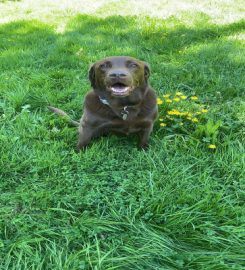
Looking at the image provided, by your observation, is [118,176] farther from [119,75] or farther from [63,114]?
[63,114]

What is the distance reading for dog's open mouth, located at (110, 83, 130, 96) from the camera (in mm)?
2838

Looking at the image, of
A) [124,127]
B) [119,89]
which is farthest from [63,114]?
[119,89]

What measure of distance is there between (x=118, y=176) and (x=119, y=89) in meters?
0.67

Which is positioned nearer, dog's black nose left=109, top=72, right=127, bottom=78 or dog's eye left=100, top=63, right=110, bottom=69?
dog's black nose left=109, top=72, right=127, bottom=78

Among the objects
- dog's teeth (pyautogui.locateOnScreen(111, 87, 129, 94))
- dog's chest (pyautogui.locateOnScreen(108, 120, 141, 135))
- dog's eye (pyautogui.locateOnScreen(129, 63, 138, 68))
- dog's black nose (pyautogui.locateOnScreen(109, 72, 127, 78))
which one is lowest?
dog's chest (pyautogui.locateOnScreen(108, 120, 141, 135))

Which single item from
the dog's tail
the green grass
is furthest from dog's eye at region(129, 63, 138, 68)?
the dog's tail

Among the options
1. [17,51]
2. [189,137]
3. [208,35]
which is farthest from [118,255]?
[208,35]

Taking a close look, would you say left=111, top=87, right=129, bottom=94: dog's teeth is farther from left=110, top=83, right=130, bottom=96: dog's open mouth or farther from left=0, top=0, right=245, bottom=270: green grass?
left=0, top=0, right=245, bottom=270: green grass

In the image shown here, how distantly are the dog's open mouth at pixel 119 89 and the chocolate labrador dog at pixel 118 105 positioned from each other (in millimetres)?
17

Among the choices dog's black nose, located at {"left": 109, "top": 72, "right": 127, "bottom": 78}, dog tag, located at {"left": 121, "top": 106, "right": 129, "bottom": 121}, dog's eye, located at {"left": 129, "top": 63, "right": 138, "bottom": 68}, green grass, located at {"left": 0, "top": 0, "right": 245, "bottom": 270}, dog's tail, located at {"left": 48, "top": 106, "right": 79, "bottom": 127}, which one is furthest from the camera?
dog's tail, located at {"left": 48, "top": 106, "right": 79, "bottom": 127}

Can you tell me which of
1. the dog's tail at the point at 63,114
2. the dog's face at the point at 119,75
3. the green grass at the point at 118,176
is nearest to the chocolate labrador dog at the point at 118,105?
the dog's face at the point at 119,75

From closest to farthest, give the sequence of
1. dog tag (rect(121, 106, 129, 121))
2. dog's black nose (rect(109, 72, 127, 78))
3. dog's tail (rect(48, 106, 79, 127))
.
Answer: dog's black nose (rect(109, 72, 127, 78))
dog tag (rect(121, 106, 129, 121))
dog's tail (rect(48, 106, 79, 127))

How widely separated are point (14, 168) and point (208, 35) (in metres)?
4.07

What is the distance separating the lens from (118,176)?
9.59 ft
